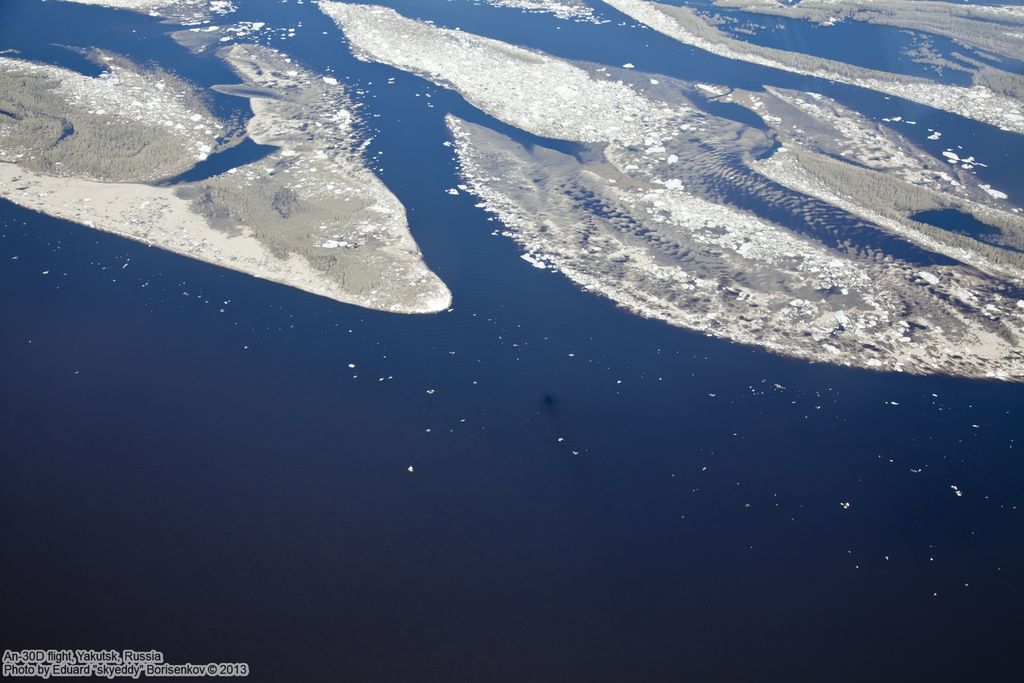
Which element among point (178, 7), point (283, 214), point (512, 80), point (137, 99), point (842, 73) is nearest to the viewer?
point (283, 214)

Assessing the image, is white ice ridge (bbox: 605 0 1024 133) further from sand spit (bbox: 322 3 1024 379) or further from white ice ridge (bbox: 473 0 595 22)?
sand spit (bbox: 322 3 1024 379)

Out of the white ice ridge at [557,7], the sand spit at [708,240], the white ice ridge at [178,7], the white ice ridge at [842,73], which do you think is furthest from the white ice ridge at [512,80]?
the white ice ridge at [842,73]

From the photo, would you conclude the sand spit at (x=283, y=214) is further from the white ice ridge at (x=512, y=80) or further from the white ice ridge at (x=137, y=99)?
the white ice ridge at (x=512, y=80)

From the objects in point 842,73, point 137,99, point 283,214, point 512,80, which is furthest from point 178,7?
point 842,73

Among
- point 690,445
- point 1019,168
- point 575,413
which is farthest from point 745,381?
point 1019,168

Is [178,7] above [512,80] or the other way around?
the other way around

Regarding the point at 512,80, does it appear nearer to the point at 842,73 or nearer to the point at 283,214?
the point at 283,214

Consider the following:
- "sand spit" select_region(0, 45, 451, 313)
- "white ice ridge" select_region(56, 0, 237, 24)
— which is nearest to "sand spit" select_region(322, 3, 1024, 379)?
"sand spit" select_region(0, 45, 451, 313)
